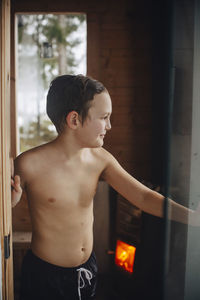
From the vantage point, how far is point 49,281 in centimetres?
121

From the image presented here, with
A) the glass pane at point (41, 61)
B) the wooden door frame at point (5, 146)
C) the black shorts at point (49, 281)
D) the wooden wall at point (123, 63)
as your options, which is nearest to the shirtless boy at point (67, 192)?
the black shorts at point (49, 281)

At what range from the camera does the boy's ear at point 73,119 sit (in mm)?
1165

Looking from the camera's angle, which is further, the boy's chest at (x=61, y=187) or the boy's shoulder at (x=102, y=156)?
the boy's shoulder at (x=102, y=156)

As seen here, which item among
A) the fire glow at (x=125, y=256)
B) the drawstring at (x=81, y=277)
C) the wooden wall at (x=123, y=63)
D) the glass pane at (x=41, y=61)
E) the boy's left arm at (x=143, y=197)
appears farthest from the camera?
the glass pane at (x=41, y=61)

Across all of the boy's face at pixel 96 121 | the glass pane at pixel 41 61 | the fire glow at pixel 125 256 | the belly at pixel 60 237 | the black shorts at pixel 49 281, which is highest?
the glass pane at pixel 41 61

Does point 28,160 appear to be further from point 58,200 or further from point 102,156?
point 102,156

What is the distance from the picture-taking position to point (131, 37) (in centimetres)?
252

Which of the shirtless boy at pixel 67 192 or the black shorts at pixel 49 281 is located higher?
the shirtless boy at pixel 67 192

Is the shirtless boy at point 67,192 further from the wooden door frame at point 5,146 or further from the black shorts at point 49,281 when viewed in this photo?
the wooden door frame at point 5,146

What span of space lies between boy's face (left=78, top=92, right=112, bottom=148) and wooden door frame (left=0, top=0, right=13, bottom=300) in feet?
1.09

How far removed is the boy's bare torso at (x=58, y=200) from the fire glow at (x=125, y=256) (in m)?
0.87

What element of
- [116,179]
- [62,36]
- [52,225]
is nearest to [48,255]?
[52,225]

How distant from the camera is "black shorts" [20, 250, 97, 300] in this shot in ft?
3.98

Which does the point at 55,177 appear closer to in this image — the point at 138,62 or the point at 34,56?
the point at 138,62
